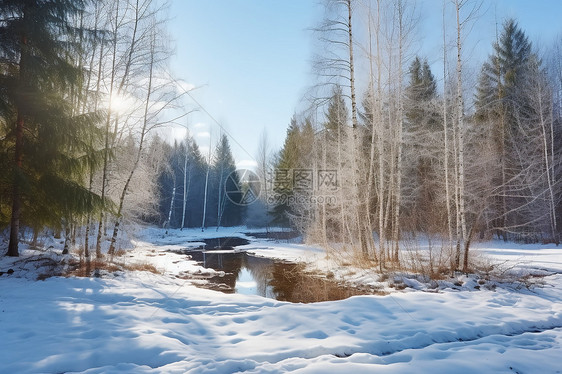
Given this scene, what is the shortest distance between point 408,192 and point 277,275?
14256 millimetres

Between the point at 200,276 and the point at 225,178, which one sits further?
the point at 225,178

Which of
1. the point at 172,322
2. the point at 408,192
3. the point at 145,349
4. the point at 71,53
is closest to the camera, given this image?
the point at 145,349

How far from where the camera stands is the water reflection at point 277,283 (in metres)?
7.39

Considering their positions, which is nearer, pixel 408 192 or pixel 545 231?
pixel 545 231

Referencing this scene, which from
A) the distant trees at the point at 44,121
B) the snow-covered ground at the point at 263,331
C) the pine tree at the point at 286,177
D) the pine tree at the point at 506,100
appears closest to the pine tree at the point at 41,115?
the distant trees at the point at 44,121

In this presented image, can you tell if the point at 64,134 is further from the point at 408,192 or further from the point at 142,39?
the point at 408,192

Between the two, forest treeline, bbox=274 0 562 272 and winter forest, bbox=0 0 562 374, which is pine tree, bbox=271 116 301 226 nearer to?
forest treeline, bbox=274 0 562 272

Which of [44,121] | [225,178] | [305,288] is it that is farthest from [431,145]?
[225,178]

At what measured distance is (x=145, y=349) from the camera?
3.32 m

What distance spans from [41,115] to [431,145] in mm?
14340

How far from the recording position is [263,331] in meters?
4.19

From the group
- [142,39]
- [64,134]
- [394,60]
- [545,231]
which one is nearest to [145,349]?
[64,134]

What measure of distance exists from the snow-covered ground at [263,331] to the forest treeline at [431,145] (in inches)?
141

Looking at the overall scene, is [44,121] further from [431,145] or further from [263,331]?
[431,145]
